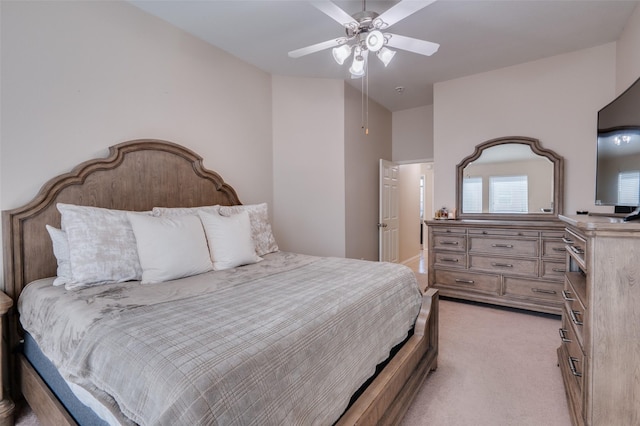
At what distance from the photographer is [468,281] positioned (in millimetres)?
3480

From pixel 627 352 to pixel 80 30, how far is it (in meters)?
3.72

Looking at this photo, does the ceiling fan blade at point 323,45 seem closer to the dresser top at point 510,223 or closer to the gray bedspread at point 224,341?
the gray bedspread at point 224,341

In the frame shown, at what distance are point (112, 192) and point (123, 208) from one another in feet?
0.46

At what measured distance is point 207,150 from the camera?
3023 mm

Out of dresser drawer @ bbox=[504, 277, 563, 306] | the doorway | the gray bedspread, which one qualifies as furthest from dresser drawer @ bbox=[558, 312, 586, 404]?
the doorway

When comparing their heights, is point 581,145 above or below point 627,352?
above

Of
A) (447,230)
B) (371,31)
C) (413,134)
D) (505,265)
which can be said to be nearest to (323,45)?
(371,31)

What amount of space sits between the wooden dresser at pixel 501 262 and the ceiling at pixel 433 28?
6.12ft

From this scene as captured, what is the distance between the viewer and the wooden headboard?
1839 mm

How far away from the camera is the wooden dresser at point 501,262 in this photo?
3.05 m

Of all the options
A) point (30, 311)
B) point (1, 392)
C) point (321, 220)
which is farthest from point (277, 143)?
point (1, 392)

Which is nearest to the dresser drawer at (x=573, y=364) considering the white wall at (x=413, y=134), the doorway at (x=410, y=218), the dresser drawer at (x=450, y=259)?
the dresser drawer at (x=450, y=259)

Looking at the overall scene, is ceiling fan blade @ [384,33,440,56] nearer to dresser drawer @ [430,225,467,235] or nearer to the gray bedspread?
the gray bedspread

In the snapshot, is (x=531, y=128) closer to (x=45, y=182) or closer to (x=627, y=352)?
(x=627, y=352)
